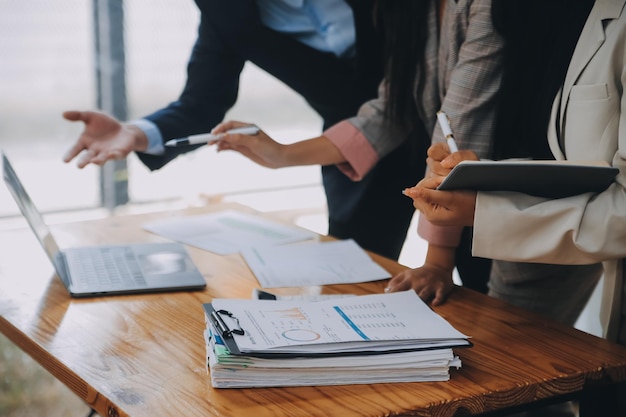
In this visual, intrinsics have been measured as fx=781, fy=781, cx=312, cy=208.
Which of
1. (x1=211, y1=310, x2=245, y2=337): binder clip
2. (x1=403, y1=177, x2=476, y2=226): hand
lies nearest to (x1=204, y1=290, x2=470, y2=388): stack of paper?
(x1=211, y1=310, x2=245, y2=337): binder clip

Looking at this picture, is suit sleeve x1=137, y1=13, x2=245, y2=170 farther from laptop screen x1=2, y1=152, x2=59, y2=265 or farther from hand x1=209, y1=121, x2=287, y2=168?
laptop screen x1=2, y1=152, x2=59, y2=265

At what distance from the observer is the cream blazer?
1133 millimetres

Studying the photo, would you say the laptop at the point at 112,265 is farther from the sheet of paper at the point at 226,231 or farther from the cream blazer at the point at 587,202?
the cream blazer at the point at 587,202

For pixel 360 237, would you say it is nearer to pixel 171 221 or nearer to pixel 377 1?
pixel 171 221

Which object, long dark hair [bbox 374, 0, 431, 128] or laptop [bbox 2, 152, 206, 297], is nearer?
Result: laptop [bbox 2, 152, 206, 297]

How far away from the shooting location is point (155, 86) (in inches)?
134

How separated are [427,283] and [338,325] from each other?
365mm

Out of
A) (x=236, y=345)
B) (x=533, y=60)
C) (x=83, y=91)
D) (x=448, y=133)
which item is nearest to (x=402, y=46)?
(x=533, y=60)

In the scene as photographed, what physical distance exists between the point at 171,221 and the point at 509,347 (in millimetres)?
959

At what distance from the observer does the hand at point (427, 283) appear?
1.34 metres

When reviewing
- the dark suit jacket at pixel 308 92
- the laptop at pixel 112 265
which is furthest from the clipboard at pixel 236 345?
the dark suit jacket at pixel 308 92

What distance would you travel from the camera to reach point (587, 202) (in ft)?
3.75

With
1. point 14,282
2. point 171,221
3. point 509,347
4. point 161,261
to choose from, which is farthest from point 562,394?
point 171,221

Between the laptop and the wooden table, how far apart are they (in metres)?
0.03
